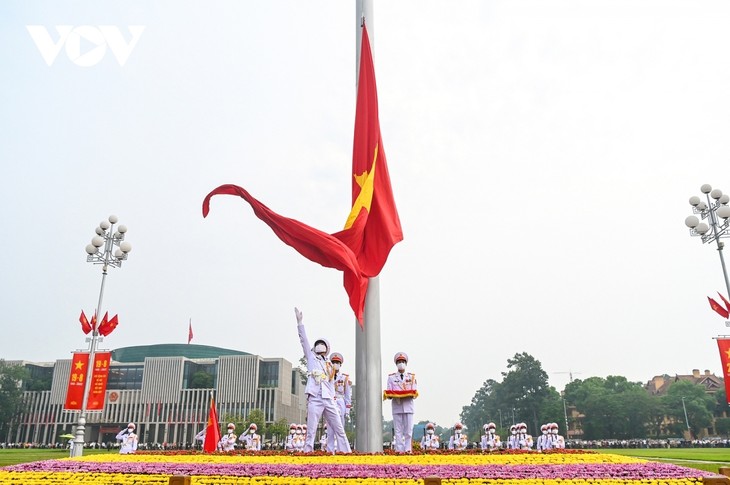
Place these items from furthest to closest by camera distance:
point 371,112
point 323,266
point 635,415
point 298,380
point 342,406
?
point 298,380 < point 635,415 < point 342,406 < point 371,112 < point 323,266

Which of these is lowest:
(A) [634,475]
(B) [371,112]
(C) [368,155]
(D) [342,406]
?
(A) [634,475]

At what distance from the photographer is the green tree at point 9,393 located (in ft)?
179

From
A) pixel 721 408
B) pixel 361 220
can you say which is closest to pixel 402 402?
pixel 361 220

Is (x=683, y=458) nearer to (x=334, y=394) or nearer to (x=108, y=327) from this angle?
(x=334, y=394)

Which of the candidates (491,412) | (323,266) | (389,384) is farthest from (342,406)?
(491,412)

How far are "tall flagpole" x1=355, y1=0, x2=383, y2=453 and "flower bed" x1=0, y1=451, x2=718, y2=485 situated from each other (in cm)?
167

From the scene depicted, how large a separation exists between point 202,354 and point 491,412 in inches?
1511

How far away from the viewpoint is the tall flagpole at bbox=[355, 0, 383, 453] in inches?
333

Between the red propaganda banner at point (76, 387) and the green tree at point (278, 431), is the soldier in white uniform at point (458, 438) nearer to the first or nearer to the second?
the red propaganda banner at point (76, 387)

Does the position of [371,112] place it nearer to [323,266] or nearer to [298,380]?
[323,266]

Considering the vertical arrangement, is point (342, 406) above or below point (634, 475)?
above

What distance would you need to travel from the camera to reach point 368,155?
10344 mm

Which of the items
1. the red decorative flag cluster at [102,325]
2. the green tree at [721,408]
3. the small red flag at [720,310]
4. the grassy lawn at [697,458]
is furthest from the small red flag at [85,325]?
the green tree at [721,408]

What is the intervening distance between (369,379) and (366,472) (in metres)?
3.18
